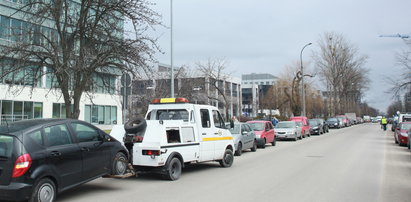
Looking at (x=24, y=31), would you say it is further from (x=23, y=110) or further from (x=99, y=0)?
(x=23, y=110)

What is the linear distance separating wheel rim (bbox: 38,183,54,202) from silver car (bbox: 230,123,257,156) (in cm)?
972

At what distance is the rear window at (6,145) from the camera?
5.74m

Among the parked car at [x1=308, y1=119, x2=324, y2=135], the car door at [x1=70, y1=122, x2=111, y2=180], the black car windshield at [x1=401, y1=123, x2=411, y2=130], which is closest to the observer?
the car door at [x1=70, y1=122, x2=111, y2=180]

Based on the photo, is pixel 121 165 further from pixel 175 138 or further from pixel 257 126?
pixel 257 126

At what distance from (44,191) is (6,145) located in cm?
102

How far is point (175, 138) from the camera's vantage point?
30.2 feet

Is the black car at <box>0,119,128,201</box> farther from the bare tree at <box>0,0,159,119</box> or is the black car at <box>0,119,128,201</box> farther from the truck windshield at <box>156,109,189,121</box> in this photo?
the bare tree at <box>0,0,159,119</box>

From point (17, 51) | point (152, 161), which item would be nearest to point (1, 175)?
point (152, 161)

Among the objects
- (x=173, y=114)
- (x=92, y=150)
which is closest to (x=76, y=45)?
(x=173, y=114)

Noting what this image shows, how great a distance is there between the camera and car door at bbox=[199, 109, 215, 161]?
10000 millimetres

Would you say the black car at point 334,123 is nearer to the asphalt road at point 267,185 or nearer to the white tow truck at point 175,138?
→ the asphalt road at point 267,185

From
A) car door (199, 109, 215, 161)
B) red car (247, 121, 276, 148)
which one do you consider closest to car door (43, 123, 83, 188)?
car door (199, 109, 215, 161)

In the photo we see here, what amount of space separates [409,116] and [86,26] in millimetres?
26782

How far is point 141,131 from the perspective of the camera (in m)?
8.66
